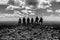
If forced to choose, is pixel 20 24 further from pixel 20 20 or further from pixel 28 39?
pixel 28 39

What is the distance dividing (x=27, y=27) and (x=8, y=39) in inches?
3519

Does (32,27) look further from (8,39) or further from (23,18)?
(8,39)

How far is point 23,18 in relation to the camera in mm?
168375

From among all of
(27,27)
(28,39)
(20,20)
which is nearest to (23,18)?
(20,20)

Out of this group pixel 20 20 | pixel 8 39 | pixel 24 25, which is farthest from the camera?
pixel 24 25

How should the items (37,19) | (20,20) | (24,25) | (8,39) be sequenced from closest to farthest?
(8,39) → (37,19) → (20,20) → (24,25)

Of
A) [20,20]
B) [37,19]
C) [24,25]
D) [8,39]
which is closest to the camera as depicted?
[8,39]

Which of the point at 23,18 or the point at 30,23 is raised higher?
the point at 23,18

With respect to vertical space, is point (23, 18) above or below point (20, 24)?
above

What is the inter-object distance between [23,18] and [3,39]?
7349 centimetres

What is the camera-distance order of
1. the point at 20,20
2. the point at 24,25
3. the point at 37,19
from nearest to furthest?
the point at 37,19, the point at 20,20, the point at 24,25

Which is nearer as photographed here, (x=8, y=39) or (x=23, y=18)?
(x=8, y=39)

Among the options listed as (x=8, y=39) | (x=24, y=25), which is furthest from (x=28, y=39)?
(x=24, y=25)

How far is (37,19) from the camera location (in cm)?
16450
